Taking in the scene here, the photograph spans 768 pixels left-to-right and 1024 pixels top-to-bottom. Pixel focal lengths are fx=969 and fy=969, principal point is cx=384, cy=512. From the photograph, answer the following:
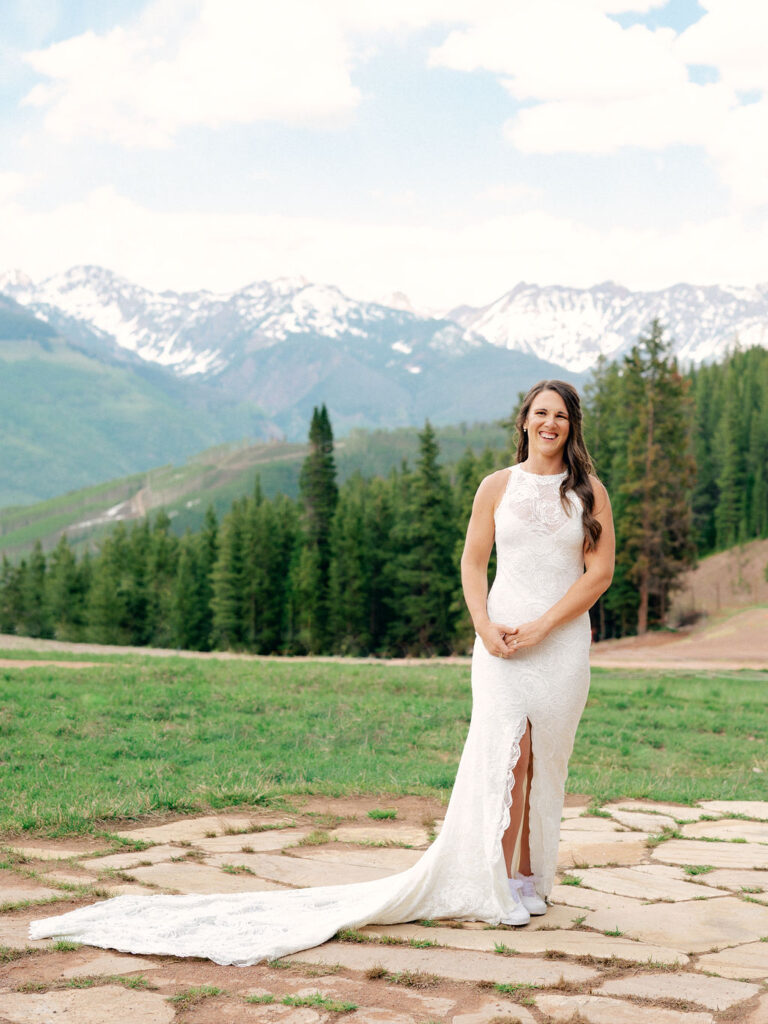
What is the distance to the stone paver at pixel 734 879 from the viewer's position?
6.38 metres

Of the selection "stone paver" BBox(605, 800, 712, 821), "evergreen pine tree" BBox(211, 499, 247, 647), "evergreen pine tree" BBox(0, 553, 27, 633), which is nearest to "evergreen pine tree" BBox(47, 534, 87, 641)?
"evergreen pine tree" BBox(0, 553, 27, 633)

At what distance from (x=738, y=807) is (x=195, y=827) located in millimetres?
5094

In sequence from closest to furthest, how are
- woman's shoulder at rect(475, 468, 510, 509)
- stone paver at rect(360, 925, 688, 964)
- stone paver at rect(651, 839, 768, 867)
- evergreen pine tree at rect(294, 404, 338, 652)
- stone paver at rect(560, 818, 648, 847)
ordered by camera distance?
1. stone paver at rect(360, 925, 688, 964)
2. woman's shoulder at rect(475, 468, 510, 509)
3. stone paver at rect(651, 839, 768, 867)
4. stone paver at rect(560, 818, 648, 847)
5. evergreen pine tree at rect(294, 404, 338, 652)

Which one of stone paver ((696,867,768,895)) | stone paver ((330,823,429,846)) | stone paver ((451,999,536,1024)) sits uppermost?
stone paver ((451,999,536,1024))

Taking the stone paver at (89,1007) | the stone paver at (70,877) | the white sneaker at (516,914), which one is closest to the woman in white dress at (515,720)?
the white sneaker at (516,914)

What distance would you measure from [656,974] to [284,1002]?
1.79 m

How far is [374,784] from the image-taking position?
946 cm

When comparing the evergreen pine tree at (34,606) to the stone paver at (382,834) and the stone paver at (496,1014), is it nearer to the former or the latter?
the stone paver at (382,834)

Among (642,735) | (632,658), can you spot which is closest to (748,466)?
(632,658)

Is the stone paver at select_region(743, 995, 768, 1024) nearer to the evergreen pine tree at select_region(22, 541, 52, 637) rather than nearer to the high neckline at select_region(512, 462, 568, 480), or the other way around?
the high neckline at select_region(512, 462, 568, 480)

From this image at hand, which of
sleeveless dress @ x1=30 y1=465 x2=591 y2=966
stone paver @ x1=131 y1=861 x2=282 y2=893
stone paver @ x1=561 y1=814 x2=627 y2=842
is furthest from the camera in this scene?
stone paver @ x1=561 y1=814 x2=627 y2=842

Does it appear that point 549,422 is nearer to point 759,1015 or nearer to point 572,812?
point 759,1015

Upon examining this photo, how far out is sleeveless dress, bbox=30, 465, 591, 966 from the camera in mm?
5406

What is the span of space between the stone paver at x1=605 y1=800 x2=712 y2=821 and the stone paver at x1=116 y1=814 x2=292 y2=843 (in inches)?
126
